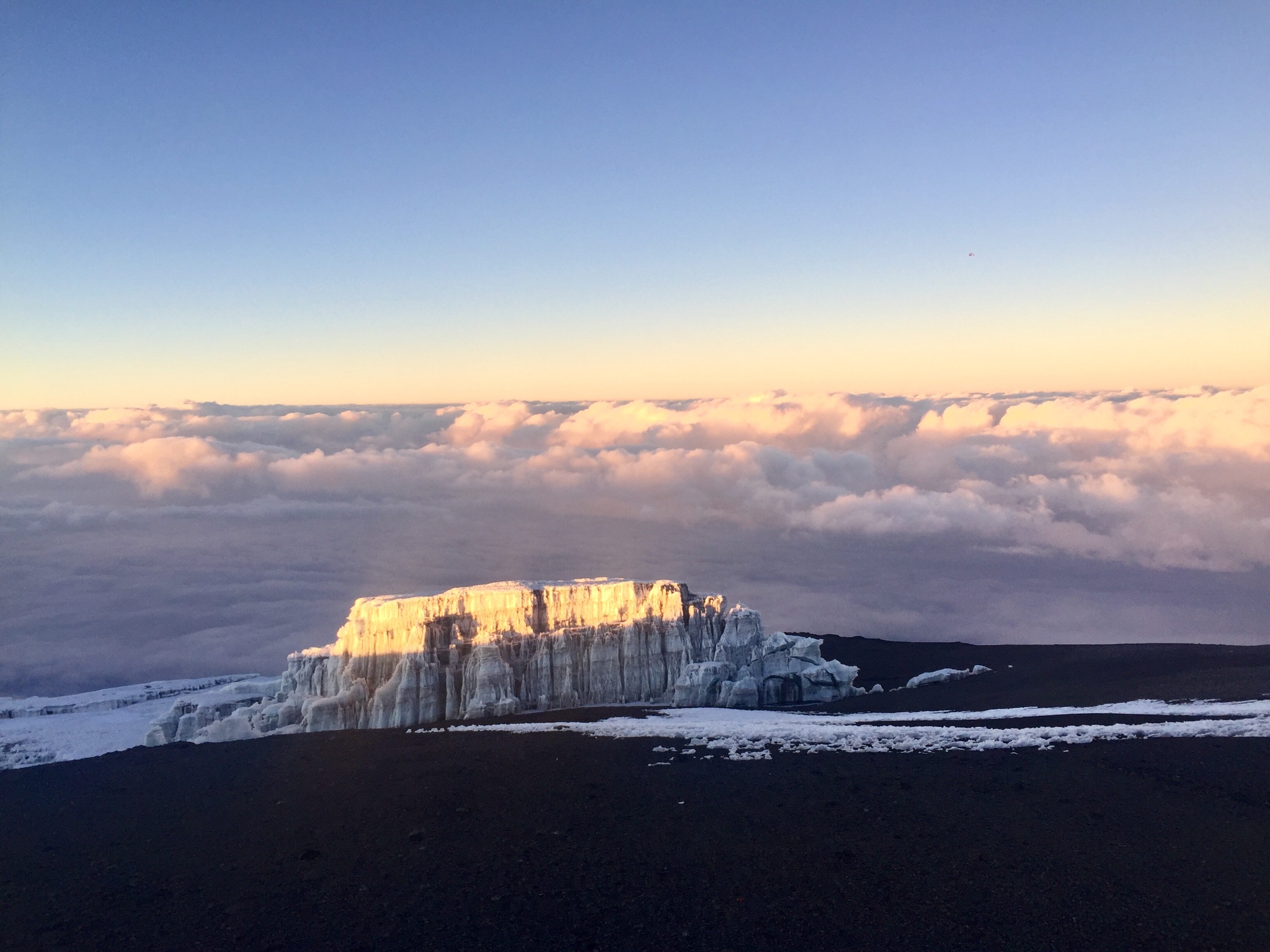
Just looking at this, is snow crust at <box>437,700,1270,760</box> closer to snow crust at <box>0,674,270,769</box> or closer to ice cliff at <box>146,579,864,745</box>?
ice cliff at <box>146,579,864,745</box>

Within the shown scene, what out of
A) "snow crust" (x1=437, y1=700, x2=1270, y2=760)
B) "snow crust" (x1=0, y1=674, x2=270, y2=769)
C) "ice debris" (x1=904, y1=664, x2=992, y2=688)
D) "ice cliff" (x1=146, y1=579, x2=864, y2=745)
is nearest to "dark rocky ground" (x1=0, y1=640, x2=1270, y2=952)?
"snow crust" (x1=437, y1=700, x2=1270, y2=760)

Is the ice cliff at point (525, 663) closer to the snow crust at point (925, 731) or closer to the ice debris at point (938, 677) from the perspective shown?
the ice debris at point (938, 677)

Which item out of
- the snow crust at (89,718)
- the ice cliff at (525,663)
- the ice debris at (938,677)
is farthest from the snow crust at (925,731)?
the snow crust at (89,718)

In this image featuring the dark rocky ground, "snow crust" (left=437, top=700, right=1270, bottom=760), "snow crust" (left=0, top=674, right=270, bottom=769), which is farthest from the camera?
"snow crust" (left=0, top=674, right=270, bottom=769)

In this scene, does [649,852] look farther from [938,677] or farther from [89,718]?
[89,718]

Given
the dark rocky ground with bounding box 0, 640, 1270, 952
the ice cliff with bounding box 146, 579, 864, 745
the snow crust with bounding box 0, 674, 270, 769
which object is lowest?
the snow crust with bounding box 0, 674, 270, 769

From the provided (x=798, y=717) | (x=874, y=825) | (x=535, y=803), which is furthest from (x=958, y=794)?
(x=798, y=717)

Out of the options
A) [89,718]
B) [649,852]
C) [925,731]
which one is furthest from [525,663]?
[89,718]
